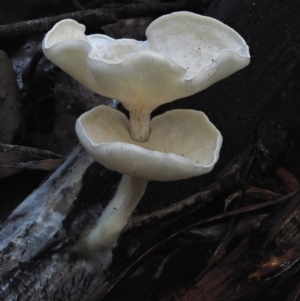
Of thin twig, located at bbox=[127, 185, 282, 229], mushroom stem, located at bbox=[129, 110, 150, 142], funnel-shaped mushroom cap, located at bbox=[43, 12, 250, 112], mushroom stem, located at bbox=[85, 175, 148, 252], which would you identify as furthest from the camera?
thin twig, located at bbox=[127, 185, 282, 229]

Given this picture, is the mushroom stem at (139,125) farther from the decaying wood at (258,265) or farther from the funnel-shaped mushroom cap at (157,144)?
the decaying wood at (258,265)

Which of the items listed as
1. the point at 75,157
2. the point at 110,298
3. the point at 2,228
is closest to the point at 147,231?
the point at 110,298

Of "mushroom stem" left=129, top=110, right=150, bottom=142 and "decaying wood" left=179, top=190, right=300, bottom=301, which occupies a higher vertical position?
"mushroom stem" left=129, top=110, right=150, bottom=142

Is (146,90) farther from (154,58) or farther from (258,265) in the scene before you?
(258,265)

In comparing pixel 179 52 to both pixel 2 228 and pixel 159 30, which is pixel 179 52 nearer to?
pixel 159 30

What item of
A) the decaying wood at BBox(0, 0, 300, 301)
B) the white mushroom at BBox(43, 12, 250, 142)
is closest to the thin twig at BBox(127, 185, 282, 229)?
the decaying wood at BBox(0, 0, 300, 301)

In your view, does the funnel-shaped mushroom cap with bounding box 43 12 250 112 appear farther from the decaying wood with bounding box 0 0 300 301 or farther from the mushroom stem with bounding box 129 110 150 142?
the decaying wood with bounding box 0 0 300 301
